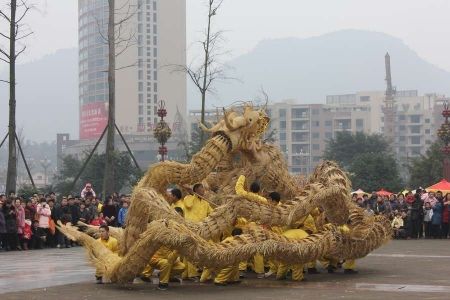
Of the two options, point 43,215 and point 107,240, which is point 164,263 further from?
point 43,215

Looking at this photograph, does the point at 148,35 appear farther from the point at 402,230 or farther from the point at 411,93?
the point at 402,230

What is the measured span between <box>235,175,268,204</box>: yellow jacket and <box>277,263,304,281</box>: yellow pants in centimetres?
94

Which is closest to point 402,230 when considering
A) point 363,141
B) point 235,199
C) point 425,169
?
point 235,199

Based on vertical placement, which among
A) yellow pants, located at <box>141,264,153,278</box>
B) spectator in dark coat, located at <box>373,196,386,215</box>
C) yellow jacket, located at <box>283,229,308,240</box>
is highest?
yellow jacket, located at <box>283,229,308,240</box>

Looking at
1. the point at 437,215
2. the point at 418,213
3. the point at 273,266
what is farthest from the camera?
the point at 418,213

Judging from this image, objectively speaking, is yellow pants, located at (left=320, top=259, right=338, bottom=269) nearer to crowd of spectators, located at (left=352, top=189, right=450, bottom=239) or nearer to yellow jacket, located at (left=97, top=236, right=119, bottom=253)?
yellow jacket, located at (left=97, top=236, right=119, bottom=253)

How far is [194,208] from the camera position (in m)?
13.3

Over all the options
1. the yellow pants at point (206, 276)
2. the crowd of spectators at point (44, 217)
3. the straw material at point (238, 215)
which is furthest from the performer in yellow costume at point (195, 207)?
the crowd of spectators at point (44, 217)

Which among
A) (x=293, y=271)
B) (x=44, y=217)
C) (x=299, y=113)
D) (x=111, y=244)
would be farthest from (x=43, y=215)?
(x=299, y=113)

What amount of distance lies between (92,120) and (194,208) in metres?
111

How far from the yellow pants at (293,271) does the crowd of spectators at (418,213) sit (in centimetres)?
1182

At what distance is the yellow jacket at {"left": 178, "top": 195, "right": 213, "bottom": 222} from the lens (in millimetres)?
13234

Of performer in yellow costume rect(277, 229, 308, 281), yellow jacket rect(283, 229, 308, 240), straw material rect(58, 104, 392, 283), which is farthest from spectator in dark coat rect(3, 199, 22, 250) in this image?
yellow jacket rect(283, 229, 308, 240)

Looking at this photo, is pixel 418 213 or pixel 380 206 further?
pixel 418 213
